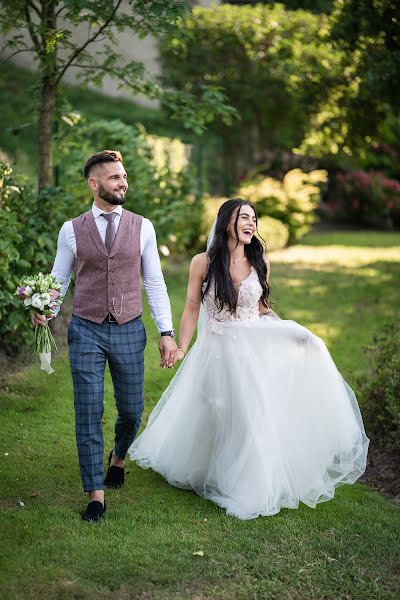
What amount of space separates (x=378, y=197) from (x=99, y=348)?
17.3 m

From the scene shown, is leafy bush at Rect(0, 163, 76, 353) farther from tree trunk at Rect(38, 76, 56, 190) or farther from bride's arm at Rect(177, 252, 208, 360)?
bride's arm at Rect(177, 252, 208, 360)

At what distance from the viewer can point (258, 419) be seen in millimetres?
4719

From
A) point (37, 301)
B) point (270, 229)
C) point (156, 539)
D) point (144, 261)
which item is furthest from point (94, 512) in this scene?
point (270, 229)

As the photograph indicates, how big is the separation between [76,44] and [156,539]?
4697 millimetres

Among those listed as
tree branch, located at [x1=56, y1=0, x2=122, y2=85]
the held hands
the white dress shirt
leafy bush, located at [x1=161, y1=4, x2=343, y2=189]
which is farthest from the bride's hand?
leafy bush, located at [x1=161, y1=4, x2=343, y2=189]

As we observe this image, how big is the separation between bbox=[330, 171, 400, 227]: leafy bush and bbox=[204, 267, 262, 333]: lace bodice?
16.0m

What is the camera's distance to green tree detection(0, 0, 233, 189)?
A: 21.0 ft

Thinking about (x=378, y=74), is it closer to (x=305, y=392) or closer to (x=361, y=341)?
(x=361, y=341)

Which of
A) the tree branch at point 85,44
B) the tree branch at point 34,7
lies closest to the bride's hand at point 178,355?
the tree branch at point 85,44

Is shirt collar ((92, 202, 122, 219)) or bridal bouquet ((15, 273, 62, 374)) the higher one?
shirt collar ((92, 202, 122, 219))

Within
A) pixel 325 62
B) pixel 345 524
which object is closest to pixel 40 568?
pixel 345 524

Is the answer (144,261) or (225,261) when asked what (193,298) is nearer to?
(225,261)

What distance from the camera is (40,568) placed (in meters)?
3.88

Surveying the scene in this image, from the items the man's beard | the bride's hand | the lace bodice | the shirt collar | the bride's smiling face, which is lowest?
the bride's hand
